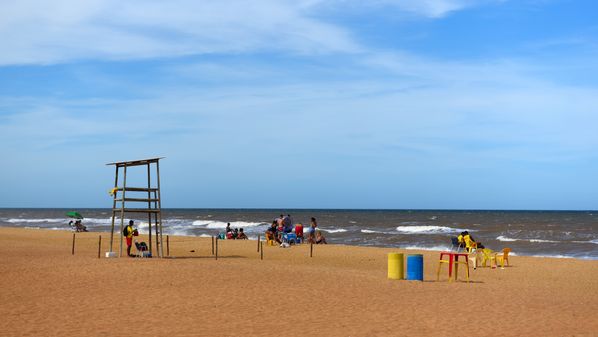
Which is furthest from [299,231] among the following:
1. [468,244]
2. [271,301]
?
[271,301]

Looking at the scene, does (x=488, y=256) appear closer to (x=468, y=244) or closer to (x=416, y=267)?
(x=468, y=244)

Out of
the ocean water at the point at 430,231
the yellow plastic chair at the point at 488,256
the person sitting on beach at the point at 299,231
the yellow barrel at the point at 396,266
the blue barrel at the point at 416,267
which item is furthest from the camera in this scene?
the ocean water at the point at 430,231

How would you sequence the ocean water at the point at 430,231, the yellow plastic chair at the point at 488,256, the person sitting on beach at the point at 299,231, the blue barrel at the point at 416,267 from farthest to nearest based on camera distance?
the ocean water at the point at 430,231 < the person sitting on beach at the point at 299,231 < the yellow plastic chair at the point at 488,256 < the blue barrel at the point at 416,267

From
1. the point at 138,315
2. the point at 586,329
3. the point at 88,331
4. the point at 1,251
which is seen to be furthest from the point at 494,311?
the point at 1,251

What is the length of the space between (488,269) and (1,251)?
704 inches

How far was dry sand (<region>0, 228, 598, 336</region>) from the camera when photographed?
10641mm

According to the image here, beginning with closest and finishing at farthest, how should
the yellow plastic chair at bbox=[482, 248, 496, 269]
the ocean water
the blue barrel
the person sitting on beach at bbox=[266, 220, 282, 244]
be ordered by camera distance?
the blue barrel < the yellow plastic chair at bbox=[482, 248, 496, 269] < the person sitting on beach at bbox=[266, 220, 282, 244] < the ocean water

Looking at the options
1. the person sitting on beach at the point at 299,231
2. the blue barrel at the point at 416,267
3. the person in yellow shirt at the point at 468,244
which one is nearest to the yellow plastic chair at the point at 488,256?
the person in yellow shirt at the point at 468,244

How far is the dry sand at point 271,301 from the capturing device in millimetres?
10641

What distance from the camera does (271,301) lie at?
43.7 feet

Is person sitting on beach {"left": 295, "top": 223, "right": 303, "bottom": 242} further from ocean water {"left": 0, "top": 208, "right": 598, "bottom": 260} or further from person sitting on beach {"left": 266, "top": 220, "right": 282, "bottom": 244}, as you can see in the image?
ocean water {"left": 0, "top": 208, "right": 598, "bottom": 260}

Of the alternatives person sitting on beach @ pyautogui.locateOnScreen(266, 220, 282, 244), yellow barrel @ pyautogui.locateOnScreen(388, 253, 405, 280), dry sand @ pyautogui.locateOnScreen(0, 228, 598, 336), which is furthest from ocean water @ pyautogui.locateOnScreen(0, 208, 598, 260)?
dry sand @ pyautogui.locateOnScreen(0, 228, 598, 336)

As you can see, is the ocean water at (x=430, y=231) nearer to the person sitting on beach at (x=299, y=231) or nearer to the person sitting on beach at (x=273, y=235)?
the person sitting on beach at (x=299, y=231)

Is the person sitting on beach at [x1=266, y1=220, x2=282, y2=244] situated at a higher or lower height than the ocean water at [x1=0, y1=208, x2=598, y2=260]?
higher
